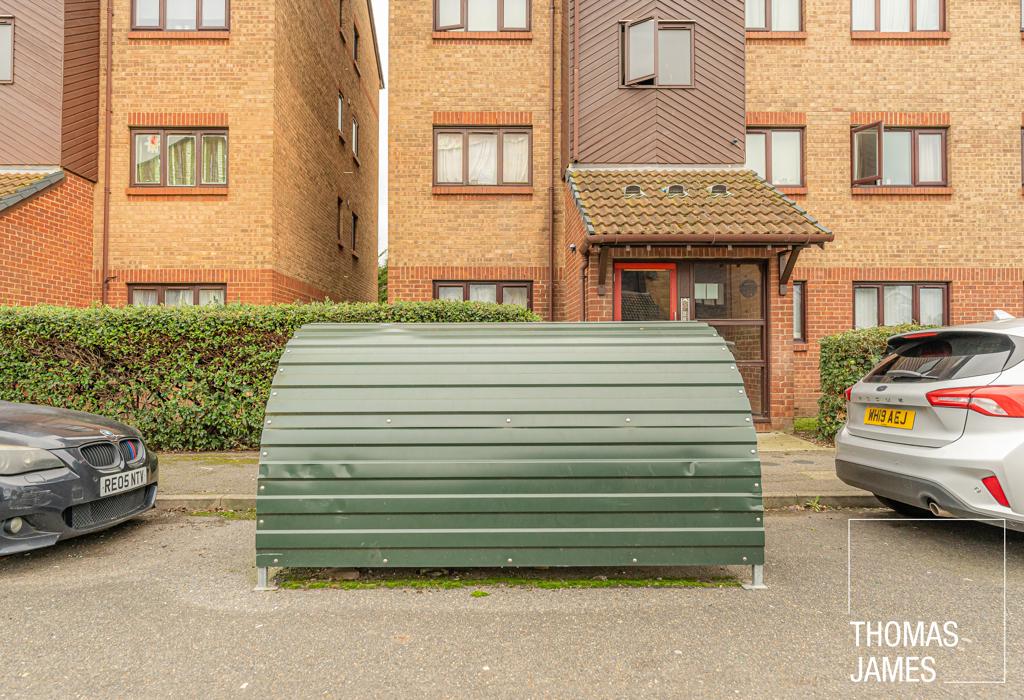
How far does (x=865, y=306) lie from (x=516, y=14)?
8.72 meters

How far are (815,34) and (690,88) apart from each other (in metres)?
3.01

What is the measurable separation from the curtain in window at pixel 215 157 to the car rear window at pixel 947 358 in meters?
10.9

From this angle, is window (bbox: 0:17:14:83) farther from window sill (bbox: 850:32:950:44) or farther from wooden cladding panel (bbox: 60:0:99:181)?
window sill (bbox: 850:32:950:44)

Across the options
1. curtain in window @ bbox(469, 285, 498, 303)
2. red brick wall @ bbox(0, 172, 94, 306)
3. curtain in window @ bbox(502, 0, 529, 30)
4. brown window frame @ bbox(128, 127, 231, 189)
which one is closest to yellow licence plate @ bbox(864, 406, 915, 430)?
curtain in window @ bbox(469, 285, 498, 303)

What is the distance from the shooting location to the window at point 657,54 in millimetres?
10766

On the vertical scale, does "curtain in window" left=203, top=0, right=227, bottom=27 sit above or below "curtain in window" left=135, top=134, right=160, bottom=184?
above

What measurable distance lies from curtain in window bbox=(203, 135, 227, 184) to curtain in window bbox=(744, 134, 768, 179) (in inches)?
385

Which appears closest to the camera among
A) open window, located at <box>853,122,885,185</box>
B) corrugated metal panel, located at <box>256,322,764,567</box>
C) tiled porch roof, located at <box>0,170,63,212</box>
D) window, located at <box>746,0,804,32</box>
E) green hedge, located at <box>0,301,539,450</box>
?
corrugated metal panel, located at <box>256,322,764,567</box>

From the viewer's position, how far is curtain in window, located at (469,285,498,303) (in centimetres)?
1158

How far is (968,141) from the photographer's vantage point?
37.9ft

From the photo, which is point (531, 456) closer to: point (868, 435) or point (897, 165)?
point (868, 435)

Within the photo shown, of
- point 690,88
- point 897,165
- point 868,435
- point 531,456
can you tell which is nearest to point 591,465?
point 531,456

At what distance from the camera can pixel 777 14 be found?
1180 centimetres

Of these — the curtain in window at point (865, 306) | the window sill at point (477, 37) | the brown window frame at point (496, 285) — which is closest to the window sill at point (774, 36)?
the window sill at point (477, 37)
